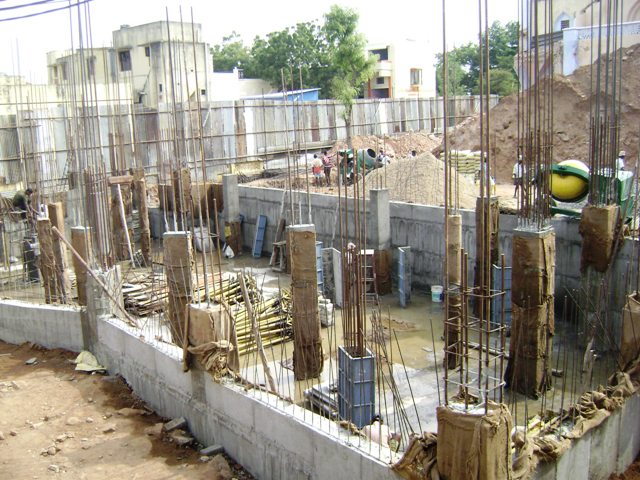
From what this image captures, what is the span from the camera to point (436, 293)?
12055 millimetres

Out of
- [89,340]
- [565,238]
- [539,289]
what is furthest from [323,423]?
[565,238]

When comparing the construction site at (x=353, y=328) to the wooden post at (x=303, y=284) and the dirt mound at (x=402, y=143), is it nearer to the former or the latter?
the wooden post at (x=303, y=284)

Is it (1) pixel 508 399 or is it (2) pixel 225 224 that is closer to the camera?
(1) pixel 508 399

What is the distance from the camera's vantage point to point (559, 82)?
74.2ft

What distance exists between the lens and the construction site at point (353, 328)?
16.8 feet

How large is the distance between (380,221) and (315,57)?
27.1m

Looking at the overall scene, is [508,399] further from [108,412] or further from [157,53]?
[157,53]

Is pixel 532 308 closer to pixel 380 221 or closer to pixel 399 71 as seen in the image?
pixel 380 221

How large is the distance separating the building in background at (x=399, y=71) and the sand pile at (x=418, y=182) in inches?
982

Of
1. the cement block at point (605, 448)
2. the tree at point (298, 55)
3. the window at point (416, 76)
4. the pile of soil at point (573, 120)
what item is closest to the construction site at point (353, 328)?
the cement block at point (605, 448)

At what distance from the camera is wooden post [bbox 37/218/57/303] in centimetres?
1120

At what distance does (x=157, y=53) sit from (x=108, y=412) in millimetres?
23012

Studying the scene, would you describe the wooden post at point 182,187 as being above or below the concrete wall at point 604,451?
above

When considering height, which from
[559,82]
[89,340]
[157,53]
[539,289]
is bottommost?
[89,340]
